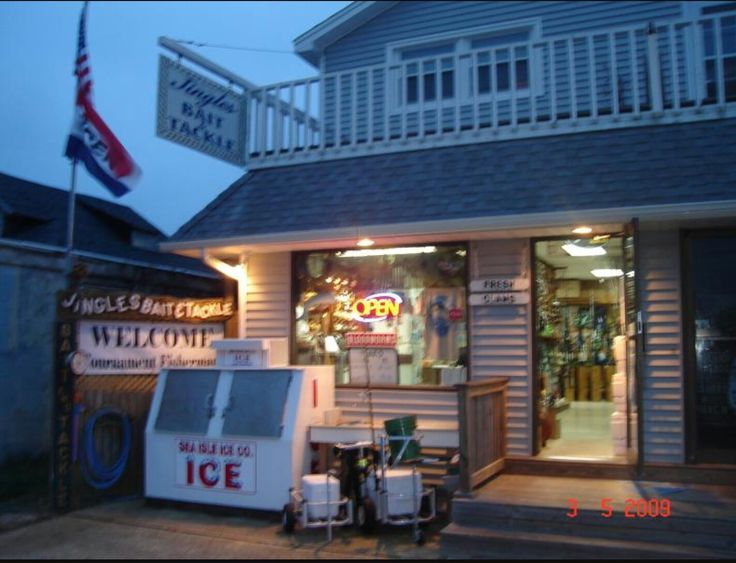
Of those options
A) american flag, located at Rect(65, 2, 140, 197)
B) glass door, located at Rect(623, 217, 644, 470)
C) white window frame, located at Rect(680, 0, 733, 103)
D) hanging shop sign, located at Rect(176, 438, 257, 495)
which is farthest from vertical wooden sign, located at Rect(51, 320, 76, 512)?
white window frame, located at Rect(680, 0, 733, 103)

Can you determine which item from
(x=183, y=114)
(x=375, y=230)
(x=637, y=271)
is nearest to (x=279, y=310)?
(x=375, y=230)

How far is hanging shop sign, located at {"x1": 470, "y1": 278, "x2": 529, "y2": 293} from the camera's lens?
7.95 m

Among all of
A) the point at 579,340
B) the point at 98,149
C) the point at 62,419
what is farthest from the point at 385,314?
the point at 98,149

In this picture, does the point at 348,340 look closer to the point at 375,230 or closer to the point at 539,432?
the point at 375,230

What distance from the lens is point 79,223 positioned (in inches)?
569

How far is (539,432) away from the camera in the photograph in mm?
7895

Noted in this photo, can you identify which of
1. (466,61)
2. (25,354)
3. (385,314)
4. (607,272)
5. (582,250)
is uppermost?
(466,61)

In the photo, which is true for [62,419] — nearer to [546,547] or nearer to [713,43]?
[546,547]

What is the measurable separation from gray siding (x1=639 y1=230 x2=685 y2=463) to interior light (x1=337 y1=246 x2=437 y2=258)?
7.69ft

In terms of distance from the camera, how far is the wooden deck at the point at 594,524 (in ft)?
18.9

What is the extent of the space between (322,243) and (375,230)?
31.6 inches

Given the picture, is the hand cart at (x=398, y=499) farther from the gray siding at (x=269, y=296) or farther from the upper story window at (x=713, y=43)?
the upper story window at (x=713, y=43)

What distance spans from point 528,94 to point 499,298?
3.48 meters
